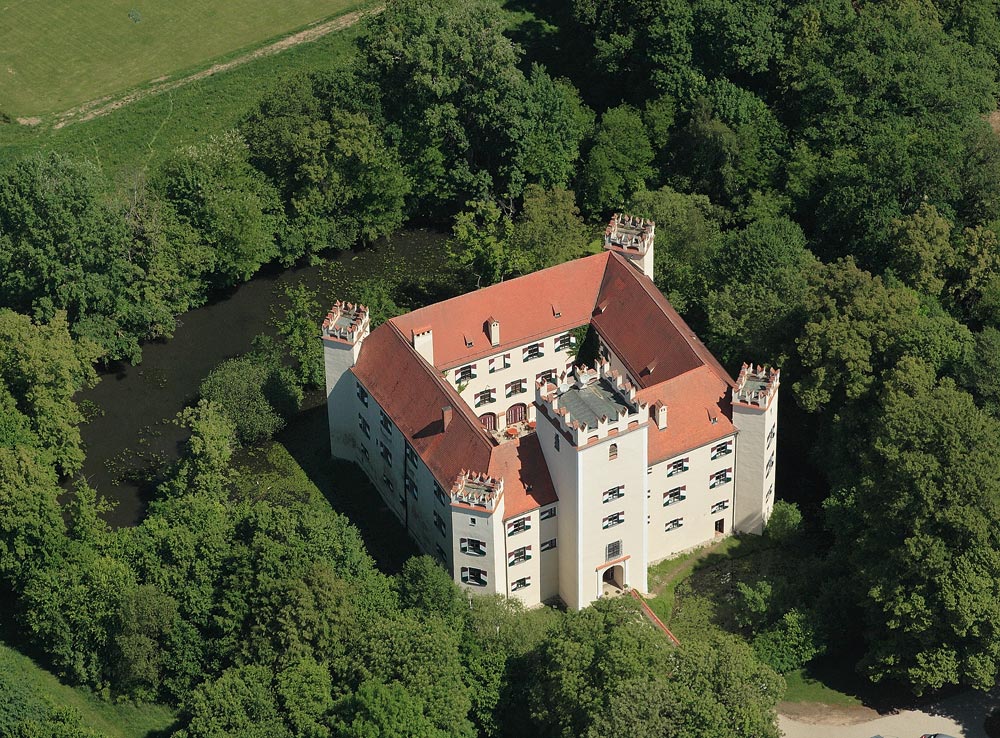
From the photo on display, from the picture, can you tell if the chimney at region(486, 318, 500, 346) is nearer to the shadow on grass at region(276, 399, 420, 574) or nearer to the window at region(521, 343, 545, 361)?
the window at region(521, 343, 545, 361)

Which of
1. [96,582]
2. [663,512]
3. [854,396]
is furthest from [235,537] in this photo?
[854,396]

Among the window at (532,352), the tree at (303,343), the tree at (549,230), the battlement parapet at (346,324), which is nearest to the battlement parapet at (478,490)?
the battlement parapet at (346,324)

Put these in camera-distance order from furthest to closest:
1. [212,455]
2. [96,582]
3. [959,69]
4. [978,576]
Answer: [959,69] < [212,455] < [96,582] < [978,576]

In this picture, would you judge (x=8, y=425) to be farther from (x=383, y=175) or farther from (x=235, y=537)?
(x=383, y=175)

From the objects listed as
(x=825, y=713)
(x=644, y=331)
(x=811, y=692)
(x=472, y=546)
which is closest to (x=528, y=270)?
(x=644, y=331)

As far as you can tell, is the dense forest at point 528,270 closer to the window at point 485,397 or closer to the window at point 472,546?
the window at point 472,546

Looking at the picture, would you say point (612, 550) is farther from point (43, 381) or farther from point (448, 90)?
point (448, 90)
